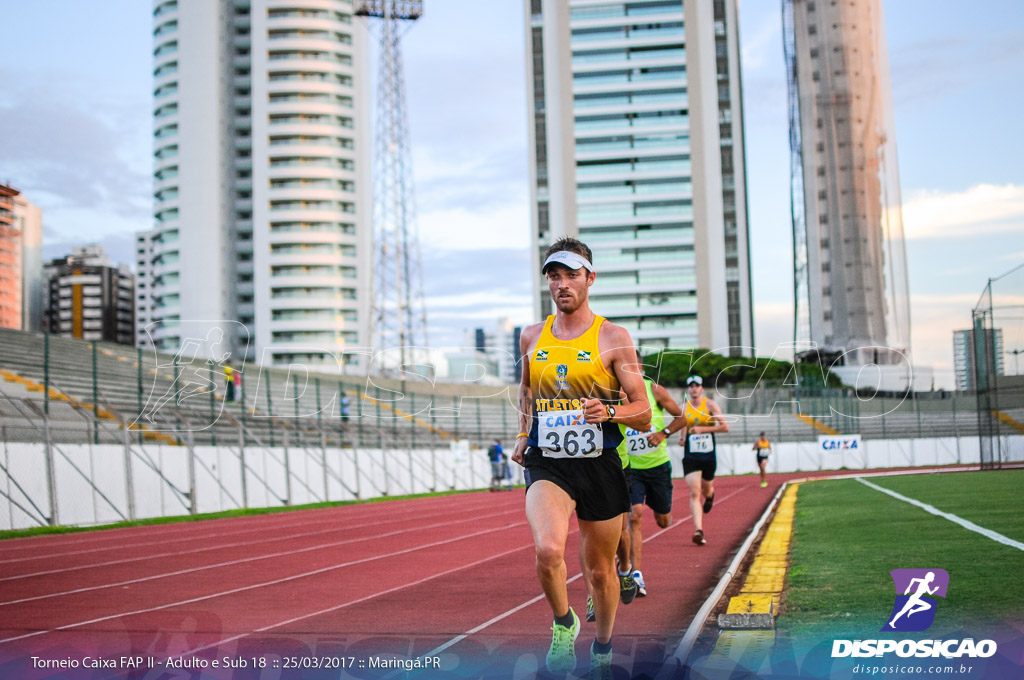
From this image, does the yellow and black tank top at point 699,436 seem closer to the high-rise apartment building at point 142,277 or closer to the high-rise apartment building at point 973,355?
the high-rise apartment building at point 973,355

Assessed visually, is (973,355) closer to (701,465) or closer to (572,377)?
(701,465)

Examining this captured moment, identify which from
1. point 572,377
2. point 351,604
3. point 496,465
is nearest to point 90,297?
point 496,465

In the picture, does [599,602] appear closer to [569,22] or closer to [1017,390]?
[1017,390]

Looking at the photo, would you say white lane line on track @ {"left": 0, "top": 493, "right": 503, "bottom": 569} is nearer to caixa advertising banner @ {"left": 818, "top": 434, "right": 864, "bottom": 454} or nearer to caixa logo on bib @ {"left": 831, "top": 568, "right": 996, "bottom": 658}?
caixa logo on bib @ {"left": 831, "top": 568, "right": 996, "bottom": 658}

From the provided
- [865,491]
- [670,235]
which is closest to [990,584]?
[865,491]

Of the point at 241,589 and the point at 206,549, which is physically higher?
the point at 241,589

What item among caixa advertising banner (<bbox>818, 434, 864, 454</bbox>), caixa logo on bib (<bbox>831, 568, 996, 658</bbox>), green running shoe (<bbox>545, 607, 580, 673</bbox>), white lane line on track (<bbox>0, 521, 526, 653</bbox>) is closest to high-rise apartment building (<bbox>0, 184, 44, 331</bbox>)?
caixa advertising banner (<bbox>818, 434, 864, 454</bbox>)

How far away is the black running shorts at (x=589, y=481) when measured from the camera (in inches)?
213

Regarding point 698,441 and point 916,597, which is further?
point 698,441

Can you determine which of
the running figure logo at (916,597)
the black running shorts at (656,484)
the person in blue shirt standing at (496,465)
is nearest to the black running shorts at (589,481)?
the running figure logo at (916,597)

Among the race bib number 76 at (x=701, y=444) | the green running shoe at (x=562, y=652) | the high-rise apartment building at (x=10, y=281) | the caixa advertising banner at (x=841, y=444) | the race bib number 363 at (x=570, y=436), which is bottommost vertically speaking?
the caixa advertising banner at (x=841, y=444)

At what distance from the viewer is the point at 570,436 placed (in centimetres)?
541

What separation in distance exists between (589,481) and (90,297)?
200 m

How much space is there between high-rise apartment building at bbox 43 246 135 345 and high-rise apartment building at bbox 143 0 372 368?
281 feet
